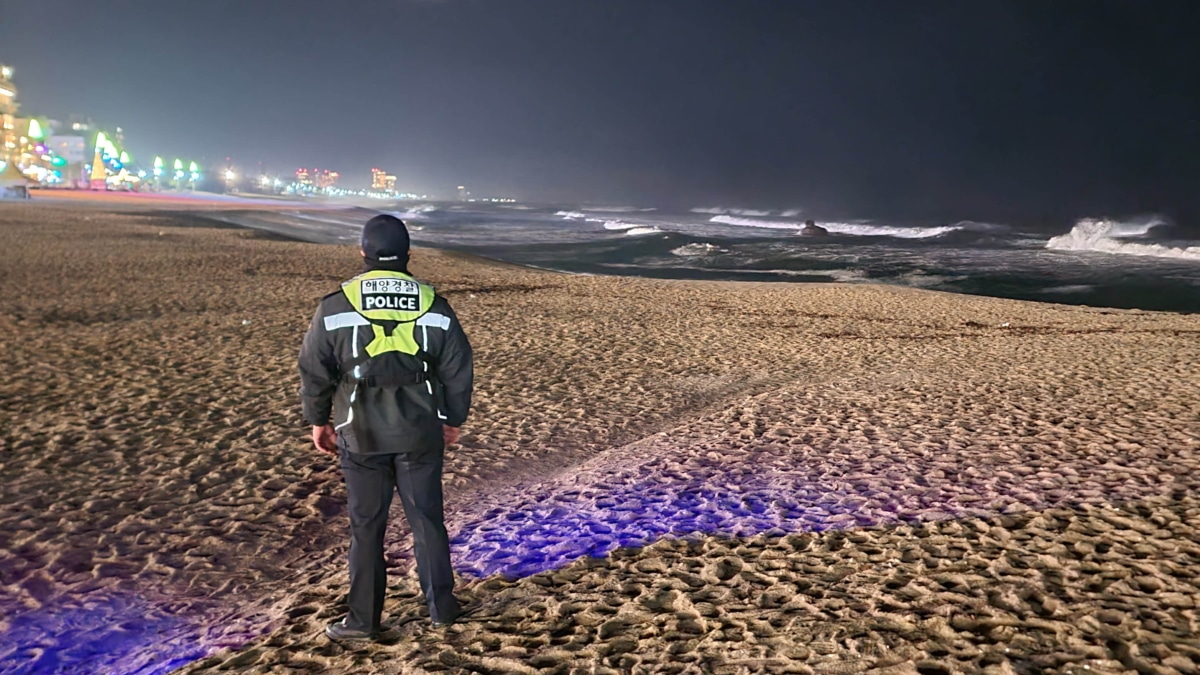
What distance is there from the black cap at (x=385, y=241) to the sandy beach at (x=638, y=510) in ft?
6.62

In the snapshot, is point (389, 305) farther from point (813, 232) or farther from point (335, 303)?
point (813, 232)

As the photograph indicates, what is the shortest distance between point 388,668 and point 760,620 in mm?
1955

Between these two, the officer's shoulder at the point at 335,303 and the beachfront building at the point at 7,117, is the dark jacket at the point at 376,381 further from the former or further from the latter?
the beachfront building at the point at 7,117

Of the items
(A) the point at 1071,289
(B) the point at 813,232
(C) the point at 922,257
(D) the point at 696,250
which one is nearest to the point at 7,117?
(D) the point at 696,250

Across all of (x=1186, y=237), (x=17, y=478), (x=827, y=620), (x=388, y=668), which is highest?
(x=1186, y=237)

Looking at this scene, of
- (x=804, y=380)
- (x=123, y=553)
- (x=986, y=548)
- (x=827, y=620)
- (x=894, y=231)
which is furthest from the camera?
(x=894, y=231)

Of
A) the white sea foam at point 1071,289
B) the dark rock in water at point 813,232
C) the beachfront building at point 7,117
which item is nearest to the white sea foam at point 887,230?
the dark rock in water at point 813,232

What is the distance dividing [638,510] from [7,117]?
111743 mm

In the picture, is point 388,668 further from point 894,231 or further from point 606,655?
point 894,231

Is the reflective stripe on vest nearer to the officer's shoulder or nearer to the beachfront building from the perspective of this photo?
the officer's shoulder

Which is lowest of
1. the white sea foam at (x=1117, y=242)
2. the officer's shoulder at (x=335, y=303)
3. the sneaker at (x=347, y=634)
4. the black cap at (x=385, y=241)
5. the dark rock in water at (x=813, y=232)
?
the sneaker at (x=347, y=634)

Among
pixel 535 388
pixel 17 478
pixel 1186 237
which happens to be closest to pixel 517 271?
pixel 535 388

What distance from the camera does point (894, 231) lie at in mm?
76750

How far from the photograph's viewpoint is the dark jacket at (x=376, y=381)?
342cm
